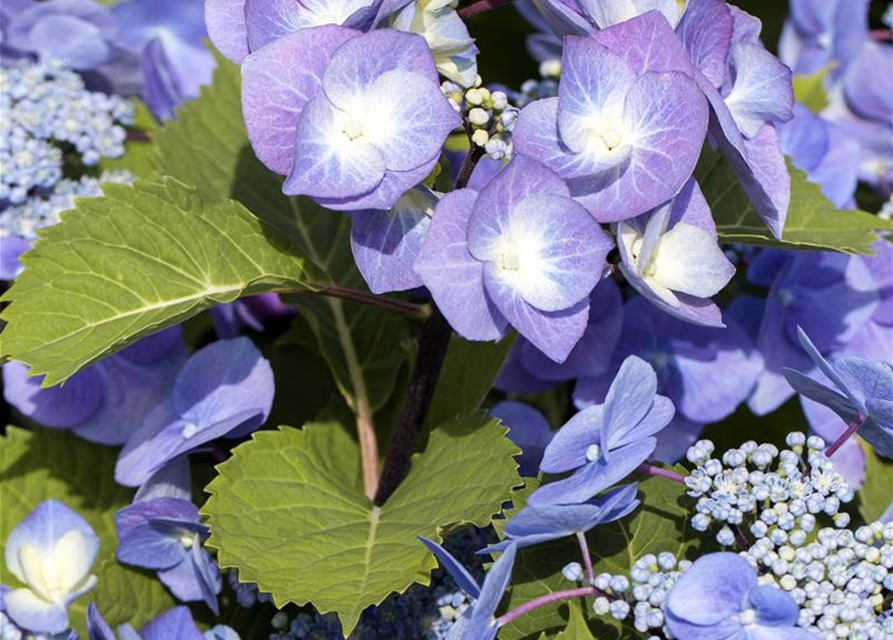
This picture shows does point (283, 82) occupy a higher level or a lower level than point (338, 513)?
higher

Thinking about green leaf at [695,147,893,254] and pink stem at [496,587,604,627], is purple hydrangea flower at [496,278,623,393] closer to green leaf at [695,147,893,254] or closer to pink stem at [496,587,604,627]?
green leaf at [695,147,893,254]

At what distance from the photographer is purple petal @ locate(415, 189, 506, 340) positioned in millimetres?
722

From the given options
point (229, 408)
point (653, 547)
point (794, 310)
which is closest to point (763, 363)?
point (794, 310)

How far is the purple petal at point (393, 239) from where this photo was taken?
0.76m

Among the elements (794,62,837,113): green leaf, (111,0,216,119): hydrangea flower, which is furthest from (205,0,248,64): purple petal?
(794,62,837,113): green leaf

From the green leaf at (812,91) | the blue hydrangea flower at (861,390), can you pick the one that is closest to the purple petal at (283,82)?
the blue hydrangea flower at (861,390)

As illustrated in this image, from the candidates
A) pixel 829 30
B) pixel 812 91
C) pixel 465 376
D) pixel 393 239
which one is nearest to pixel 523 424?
pixel 465 376

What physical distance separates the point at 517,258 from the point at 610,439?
12cm

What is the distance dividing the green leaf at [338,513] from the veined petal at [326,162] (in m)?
0.21

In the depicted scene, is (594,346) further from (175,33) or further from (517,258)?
(175,33)

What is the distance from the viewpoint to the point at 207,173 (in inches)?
43.5

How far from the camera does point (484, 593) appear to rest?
658mm

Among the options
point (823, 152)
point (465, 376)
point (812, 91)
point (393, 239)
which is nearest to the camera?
point (393, 239)

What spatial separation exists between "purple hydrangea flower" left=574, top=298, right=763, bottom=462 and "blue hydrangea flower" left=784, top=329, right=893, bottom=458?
0.27 metres
